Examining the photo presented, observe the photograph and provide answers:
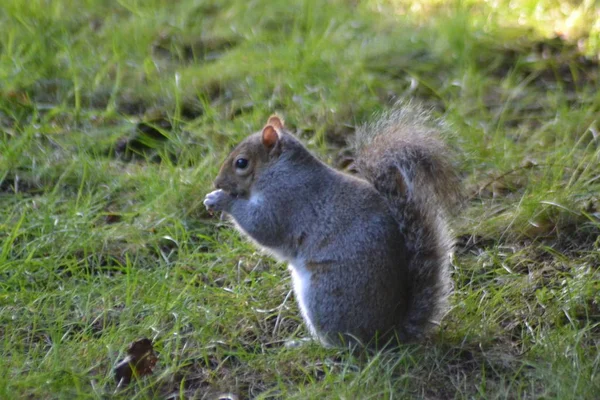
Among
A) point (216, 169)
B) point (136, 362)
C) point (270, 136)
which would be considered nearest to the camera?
point (136, 362)

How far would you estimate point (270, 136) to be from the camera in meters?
2.31

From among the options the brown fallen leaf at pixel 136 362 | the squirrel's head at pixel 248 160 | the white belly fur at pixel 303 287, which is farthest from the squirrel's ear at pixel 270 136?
the brown fallen leaf at pixel 136 362

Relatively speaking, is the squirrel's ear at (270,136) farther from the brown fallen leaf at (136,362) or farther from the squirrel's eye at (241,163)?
the brown fallen leaf at (136,362)

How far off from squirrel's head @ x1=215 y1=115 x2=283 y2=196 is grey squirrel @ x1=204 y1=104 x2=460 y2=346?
0.07m

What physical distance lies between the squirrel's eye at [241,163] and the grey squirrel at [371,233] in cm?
10

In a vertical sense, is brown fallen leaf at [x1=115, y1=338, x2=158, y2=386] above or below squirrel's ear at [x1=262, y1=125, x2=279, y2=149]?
below

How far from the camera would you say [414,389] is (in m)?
1.98

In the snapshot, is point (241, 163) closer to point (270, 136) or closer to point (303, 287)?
point (270, 136)

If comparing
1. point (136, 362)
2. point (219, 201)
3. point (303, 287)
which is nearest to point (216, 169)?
point (219, 201)

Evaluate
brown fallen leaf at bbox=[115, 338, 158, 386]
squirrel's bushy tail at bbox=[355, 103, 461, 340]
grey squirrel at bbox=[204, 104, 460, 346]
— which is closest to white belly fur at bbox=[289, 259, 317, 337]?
grey squirrel at bbox=[204, 104, 460, 346]

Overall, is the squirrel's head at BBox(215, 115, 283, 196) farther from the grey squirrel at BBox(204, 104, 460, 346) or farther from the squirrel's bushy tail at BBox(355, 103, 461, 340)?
the squirrel's bushy tail at BBox(355, 103, 461, 340)

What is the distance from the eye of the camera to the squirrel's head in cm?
232

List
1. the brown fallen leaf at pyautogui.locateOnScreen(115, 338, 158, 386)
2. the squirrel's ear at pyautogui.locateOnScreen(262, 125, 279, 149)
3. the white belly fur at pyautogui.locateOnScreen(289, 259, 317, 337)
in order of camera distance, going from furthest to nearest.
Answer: the squirrel's ear at pyautogui.locateOnScreen(262, 125, 279, 149)
the white belly fur at pyautogui.locateOnScreen(289, 259, 317, 337)
the brown fallen leaf at pyautogui.locateOnScreen(115, 338, 158, 386)

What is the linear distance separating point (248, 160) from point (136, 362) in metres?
0.58
